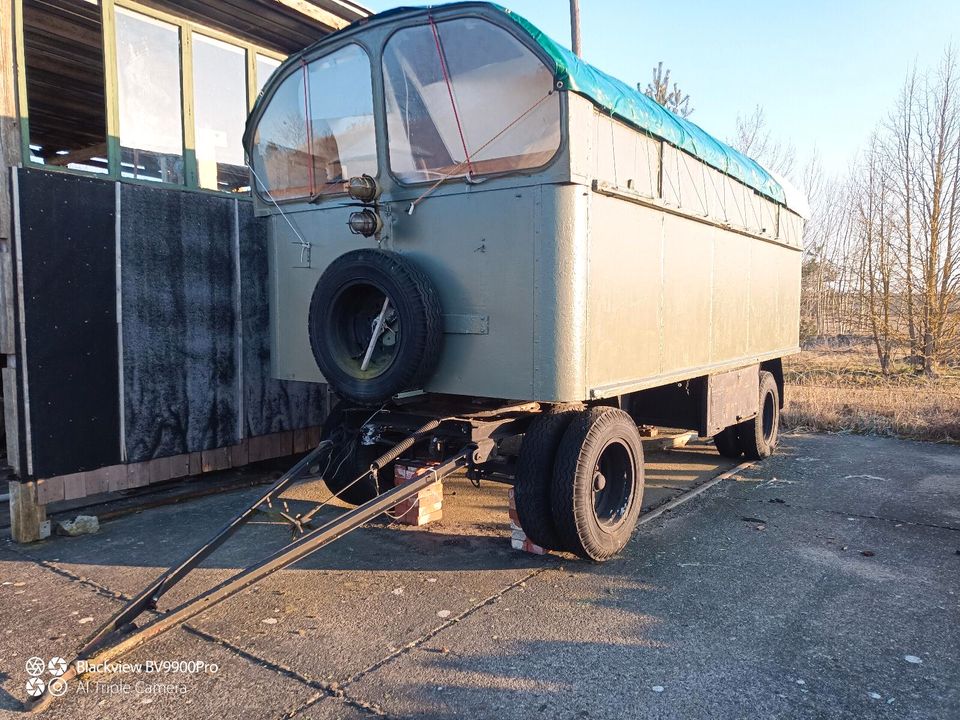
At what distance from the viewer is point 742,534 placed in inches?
207

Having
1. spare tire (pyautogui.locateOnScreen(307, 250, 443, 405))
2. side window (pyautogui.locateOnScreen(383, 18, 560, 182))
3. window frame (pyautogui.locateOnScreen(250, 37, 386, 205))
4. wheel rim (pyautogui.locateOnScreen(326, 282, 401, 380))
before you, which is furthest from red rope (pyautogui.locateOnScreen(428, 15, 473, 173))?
wheel rim (pyautogui.locateOnScreen(326, 282, 401, 380))

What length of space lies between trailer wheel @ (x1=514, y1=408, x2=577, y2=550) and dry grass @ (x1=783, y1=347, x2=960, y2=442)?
23.3ft

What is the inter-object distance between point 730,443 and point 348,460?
482 centimetres

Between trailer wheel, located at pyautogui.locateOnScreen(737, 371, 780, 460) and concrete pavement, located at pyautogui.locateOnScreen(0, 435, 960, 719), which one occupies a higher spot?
trailer wheel, located at pyautogui.locateOnScreen(737, 371, 780, 460)

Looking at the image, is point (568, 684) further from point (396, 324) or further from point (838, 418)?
point (838, 418)

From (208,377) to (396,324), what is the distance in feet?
8.15

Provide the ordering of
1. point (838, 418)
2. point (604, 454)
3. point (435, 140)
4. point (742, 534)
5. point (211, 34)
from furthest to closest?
point (838, 418) → point (211, 34) → point (742, 534) → point (604, 454) → point (435, 140)

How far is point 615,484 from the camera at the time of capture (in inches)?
193

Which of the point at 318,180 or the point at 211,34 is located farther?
the point at 211,34

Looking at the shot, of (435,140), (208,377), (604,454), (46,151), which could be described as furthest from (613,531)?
(46,151)

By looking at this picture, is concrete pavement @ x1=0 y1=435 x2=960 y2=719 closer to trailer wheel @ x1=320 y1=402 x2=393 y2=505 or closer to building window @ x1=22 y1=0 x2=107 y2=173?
trailer wheel @ x1=320 y1=402 x2=393 y2=505

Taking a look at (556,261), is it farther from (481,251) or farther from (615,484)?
(615,484)

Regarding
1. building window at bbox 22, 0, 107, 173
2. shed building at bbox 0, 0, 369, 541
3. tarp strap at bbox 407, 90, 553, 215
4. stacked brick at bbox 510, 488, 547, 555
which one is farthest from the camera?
building window at bbox 22, 0, 107, 173

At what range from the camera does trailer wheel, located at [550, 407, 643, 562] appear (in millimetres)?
4246
